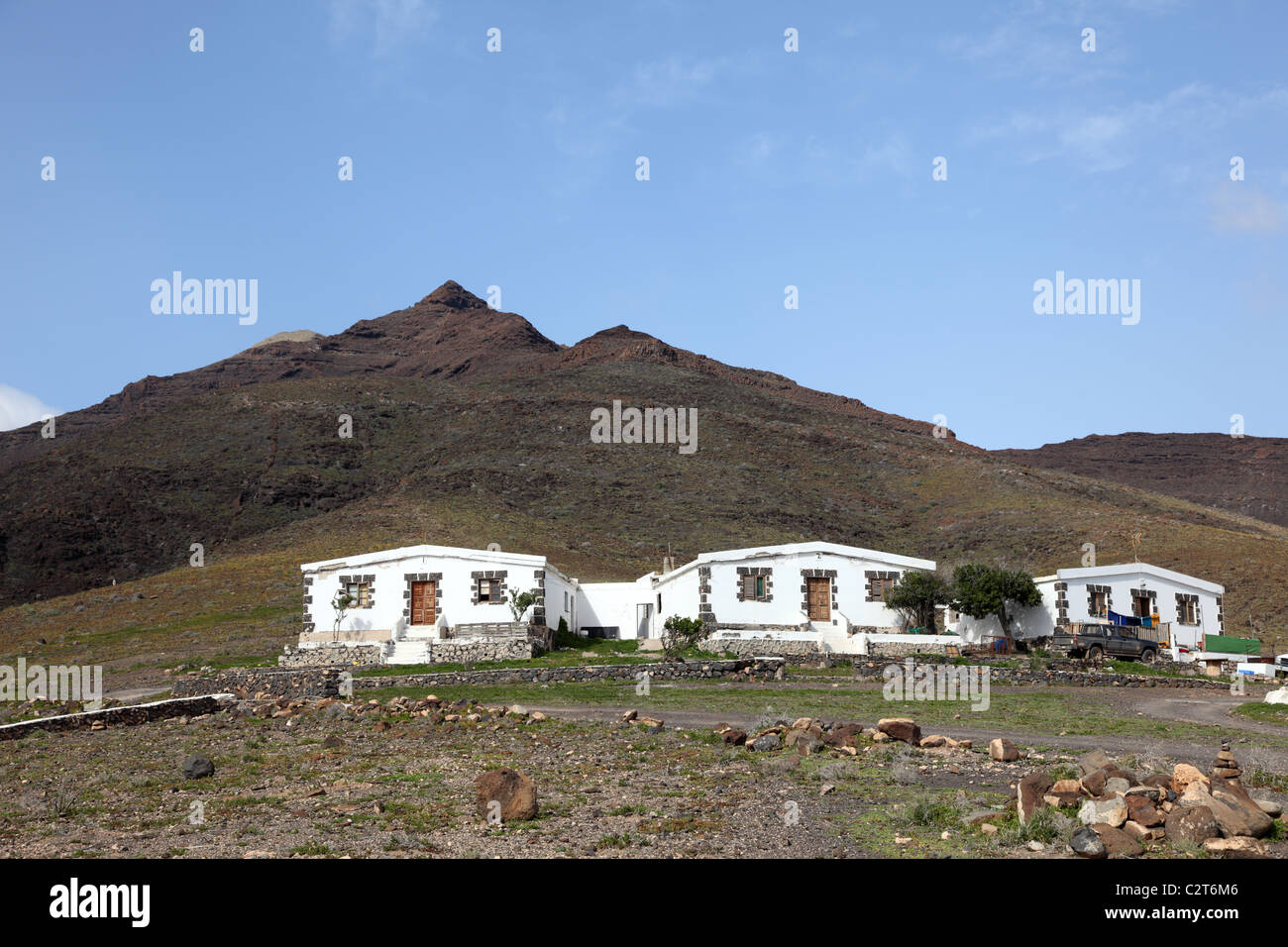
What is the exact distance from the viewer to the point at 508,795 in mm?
10852

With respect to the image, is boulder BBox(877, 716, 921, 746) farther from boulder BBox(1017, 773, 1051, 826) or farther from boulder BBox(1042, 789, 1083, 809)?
boulder BBox(1017, 773, 1051, 826)

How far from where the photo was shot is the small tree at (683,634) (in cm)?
3272

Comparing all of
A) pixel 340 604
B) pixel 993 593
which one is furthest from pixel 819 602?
pixel 340 604

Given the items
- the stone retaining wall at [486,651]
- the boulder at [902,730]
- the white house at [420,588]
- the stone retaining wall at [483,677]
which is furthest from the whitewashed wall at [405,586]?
the boulder at [902,730]

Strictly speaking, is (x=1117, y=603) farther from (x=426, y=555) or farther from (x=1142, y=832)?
(x=1142, y=832)

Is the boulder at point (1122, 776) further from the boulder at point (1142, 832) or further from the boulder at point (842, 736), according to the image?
the boulder at point (842, 736)

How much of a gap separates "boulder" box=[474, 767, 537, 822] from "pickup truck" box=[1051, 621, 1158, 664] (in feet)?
89.6

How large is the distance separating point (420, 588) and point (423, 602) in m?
0.50

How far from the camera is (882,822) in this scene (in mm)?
10266

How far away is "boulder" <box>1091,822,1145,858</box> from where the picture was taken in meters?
8.52

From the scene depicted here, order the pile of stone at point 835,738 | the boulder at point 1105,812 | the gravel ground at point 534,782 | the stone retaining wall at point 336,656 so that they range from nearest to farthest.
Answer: the boulder at point 1105,812
the gravel ground at point 534,782
the pile of stone at point 835,738
the stone retaining wall at point 336,656

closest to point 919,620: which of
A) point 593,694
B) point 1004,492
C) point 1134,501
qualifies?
point 593,694

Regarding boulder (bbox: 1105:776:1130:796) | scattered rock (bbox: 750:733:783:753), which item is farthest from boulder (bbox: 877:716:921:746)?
boulder (bbox: 1105:776:1130:796)

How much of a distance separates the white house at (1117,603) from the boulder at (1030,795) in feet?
95.1
